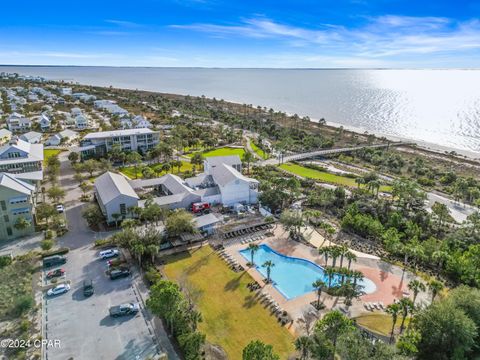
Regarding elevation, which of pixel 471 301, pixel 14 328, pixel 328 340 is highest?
pixel 471 301

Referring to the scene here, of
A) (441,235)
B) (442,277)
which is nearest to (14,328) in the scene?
(442,277)

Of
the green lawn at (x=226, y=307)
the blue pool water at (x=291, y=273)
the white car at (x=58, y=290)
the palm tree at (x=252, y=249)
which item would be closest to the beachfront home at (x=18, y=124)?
the white car at (x=58, y=290)

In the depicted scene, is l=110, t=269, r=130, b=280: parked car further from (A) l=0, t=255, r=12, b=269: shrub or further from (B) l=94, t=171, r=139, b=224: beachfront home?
(B) l=94, t=171, r=139, b=224: beachfront home

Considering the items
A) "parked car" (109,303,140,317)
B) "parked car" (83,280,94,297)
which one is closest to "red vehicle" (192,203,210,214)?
"parked car" (83,280,94,297)

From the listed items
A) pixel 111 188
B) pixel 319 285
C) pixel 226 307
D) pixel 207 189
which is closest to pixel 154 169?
pixel 207 189

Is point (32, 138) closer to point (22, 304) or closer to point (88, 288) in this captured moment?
point (88, 288)

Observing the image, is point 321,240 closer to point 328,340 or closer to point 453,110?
point 328,340

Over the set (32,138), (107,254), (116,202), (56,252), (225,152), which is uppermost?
(32,138)
